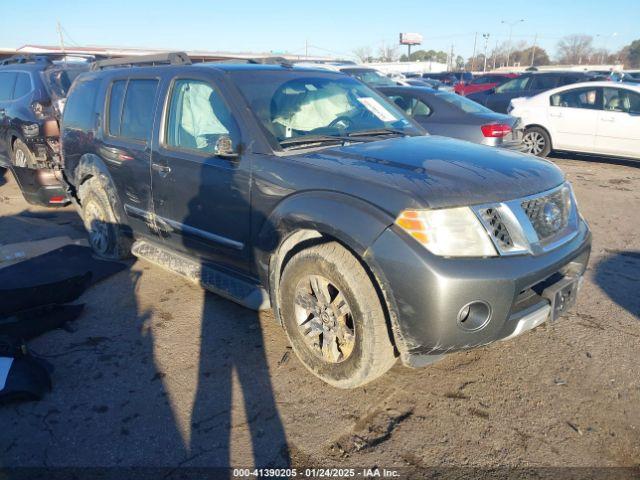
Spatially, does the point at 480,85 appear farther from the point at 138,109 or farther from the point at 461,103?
the point at 138,109

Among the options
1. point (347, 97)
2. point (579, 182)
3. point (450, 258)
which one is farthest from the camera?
point (579, 182)

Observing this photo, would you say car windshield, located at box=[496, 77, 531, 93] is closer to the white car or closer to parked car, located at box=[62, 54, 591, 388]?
the white car

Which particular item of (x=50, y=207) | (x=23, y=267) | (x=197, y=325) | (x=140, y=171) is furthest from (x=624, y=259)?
(x=50, y=207)

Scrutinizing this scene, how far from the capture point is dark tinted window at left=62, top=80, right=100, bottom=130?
478cm

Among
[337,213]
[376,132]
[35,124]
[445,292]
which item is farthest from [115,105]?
[445,292]

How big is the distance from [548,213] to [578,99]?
8377 millimetres

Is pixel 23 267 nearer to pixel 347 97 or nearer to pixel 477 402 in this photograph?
pixel 347 97

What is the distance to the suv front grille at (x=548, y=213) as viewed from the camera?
269cm

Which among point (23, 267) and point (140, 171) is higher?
point (140, 171)

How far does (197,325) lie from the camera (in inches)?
147

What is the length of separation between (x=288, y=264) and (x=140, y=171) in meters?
1.83

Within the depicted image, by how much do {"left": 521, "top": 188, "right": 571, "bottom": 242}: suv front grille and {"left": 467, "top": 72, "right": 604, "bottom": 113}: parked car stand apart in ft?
39.6

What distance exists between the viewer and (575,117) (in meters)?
9.75

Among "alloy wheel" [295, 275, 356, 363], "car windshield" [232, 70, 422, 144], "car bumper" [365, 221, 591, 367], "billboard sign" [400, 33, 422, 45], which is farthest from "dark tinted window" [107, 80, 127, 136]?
"billboard sign" [400, 33, 422, 45]
